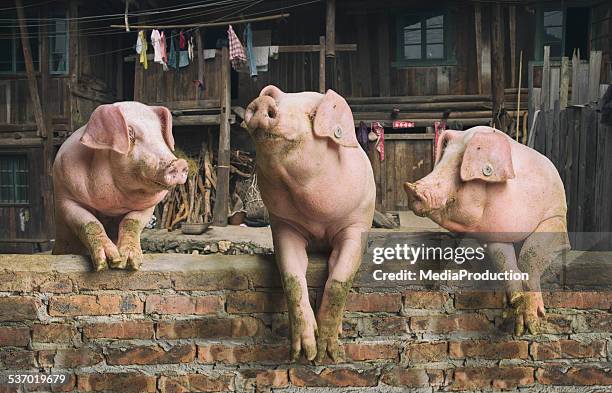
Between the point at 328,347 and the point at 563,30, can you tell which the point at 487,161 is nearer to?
the point at 328,347

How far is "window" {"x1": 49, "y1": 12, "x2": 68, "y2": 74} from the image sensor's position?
1111cm

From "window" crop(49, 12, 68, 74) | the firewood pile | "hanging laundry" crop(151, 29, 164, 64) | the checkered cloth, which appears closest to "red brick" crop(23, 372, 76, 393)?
the checkered cloth

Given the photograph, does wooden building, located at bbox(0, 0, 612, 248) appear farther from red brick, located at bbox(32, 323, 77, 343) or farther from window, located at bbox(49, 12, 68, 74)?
red brick, located at bbox(32, 323, 77, 343)

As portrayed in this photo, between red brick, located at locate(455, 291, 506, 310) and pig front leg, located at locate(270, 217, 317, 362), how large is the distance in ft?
2.39

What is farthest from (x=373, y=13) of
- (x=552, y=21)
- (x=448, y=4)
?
(x=552, y=21)

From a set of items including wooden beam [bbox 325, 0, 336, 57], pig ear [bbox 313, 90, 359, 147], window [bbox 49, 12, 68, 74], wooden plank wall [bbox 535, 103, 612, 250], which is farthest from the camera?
window [bbox 49, 12, 68, 74]

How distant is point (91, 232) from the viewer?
8.04 feet

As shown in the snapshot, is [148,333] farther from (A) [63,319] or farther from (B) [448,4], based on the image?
(B) [448,4]

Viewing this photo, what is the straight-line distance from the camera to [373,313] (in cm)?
255

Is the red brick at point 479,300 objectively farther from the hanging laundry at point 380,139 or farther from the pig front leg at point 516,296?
the hanging laundry at point 380,139

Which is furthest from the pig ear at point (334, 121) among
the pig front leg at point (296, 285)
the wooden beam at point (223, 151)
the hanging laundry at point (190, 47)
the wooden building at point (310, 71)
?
the hanging laundry at point (190, 47)

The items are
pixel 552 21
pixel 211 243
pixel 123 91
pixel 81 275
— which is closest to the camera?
pixel 81 275

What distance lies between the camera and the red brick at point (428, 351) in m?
2.54

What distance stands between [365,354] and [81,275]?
131 cm
